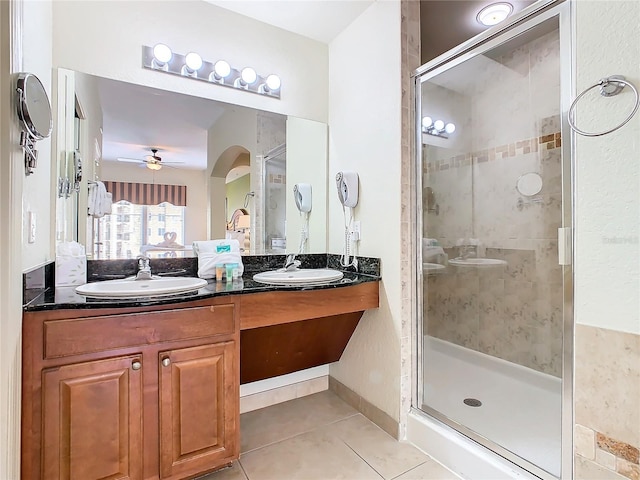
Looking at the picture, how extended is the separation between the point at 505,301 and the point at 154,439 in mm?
2398

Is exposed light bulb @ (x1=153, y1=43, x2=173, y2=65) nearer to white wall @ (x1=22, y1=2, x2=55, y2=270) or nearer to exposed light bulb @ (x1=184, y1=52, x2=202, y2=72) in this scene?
exposed light bulb @ (x1=184, y1=52, x2=202, y2=72)

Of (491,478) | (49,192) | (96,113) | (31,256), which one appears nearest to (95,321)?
(31,256)

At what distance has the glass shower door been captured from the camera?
1983mm

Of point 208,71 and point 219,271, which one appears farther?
point 208,71

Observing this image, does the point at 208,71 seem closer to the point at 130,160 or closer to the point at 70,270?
the point at 130,160

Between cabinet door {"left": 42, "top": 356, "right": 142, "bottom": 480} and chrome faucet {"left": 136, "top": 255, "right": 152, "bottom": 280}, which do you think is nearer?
cabinet door {"left": 42, "top": 356, "right": 142, "bottom": 480}

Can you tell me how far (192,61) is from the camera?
76.4 inches

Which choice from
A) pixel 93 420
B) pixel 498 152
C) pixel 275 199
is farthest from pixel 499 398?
pixel 93 420

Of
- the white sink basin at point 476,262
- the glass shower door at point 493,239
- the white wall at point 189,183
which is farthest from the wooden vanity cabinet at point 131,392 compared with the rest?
the white sink basin at point 476,262

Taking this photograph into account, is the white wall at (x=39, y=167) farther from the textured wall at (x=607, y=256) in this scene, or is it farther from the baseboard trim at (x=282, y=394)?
the textured wall at (x=607, y=256)

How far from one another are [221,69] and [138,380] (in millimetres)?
1698

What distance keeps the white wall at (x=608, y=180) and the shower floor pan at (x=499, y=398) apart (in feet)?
2.26

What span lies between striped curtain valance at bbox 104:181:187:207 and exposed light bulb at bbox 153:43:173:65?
26.6 inches

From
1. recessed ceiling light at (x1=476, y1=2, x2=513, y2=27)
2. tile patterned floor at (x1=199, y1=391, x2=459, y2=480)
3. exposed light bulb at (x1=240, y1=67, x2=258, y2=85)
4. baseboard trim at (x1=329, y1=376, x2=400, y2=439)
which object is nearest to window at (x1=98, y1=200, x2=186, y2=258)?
exposed light bulb at (x1=240, y1=67, x2=258, y2=85)
